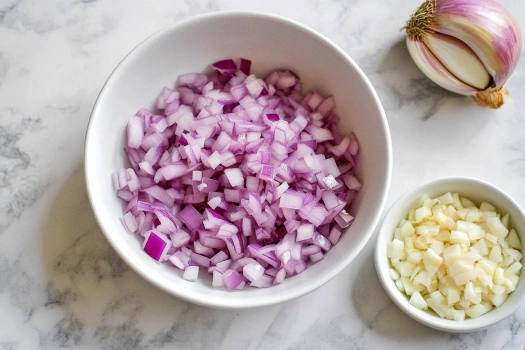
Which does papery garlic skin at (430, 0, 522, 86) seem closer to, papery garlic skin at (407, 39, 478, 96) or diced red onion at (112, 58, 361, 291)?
papery garlic skin at (407, 39, 478, 96)

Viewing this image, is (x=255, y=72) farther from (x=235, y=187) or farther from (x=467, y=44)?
(x=467, y=44)

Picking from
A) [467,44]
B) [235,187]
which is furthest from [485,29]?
[235,187]

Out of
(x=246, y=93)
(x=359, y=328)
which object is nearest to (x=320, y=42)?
(x=246, y=93)

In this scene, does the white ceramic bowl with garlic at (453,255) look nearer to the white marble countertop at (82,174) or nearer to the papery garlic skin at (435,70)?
the white marble countertop at (82,174)

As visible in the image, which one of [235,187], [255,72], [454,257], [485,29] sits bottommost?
[454,257]

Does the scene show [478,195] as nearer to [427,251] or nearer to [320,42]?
[427,251]

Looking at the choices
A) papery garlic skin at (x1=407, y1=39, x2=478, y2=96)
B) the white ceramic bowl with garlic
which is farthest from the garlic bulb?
the white ceramic bowl with garlic

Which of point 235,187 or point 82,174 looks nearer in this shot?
point 235,187
